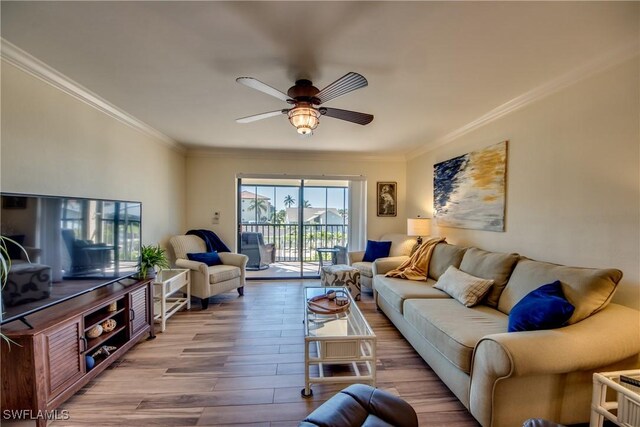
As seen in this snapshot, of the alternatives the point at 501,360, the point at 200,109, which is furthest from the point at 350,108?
the point at 501,360

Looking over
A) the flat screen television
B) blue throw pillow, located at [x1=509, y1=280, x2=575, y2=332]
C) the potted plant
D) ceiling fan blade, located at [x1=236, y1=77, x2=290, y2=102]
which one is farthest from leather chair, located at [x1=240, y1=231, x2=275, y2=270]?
blue throw pillow, located at [x1=509, y1=280, x2=575, y2=332]

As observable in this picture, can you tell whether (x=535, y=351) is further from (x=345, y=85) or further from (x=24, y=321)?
(x=24, y=321)

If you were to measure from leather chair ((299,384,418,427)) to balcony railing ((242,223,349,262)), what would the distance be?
159 inches

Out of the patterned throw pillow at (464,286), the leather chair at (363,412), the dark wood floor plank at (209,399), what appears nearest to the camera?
the leather chair at (363,412)

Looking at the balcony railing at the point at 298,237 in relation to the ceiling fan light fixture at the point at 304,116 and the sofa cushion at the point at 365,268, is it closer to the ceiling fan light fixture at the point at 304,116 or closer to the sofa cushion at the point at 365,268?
the sofa cushion at the point at 365,268

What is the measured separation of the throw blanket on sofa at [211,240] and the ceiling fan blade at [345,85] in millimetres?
3287

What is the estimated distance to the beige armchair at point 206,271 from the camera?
353 cm

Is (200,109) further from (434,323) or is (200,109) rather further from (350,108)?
(434,323)

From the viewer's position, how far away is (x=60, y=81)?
2.13 metres

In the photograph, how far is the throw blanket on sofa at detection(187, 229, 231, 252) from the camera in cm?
441

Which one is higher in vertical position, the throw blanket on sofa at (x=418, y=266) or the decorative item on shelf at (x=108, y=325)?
the throw blanket on sofa at (x=418, y=266)

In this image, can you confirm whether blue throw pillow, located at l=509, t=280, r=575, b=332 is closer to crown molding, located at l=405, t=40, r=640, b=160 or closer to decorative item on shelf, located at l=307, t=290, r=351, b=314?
decorative item on shelf, located at l=307, t=290, r=351, b=314

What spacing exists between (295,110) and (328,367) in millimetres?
2114

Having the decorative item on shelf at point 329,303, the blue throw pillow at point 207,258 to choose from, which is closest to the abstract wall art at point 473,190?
the decorative item on shelf at point 329,303
